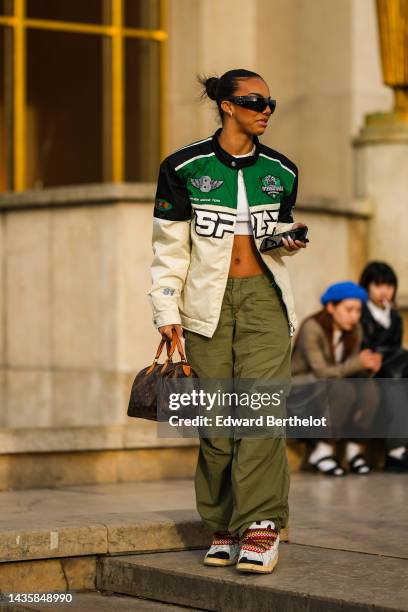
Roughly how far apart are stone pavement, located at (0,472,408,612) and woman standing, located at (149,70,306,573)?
18cm

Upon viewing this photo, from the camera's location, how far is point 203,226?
18.9 feet

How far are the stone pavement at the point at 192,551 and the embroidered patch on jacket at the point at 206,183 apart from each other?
1.43 meters

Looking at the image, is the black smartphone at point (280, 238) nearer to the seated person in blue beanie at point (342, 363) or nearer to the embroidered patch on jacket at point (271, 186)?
the embroidered patch on jacket at point (271, 186)

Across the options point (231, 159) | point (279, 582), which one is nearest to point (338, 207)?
point (231, 159)

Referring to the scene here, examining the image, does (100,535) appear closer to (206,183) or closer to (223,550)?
(223,550)

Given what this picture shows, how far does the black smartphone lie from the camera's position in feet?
18.5

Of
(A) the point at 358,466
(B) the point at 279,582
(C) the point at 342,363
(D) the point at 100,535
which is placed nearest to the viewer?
(B) the point at 279,582

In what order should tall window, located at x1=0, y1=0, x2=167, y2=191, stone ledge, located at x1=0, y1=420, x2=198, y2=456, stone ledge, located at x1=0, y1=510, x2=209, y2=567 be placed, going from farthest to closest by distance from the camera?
tall window, located at x1=0, y1=0, x2=167, y2=191
stone ledge, located at x1=0, y1=420, x2=198, y2=456
stone ledge, located at x1=0, y1=510, x2=209, y2=567

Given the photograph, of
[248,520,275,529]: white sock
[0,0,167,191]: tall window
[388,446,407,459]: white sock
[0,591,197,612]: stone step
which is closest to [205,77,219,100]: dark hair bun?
[248,520,275,529]: white sock

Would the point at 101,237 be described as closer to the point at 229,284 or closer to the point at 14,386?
the point at 14,386

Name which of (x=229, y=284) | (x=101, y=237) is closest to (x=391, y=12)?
(x=101, y=237)

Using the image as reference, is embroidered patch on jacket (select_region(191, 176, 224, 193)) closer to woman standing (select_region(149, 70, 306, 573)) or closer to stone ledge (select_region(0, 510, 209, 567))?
woman standing (select_region(149, 70, 306, 573))

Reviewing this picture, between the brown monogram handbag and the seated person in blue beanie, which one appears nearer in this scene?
the brown monogram handbag

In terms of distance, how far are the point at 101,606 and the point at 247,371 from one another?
1.06 meters
